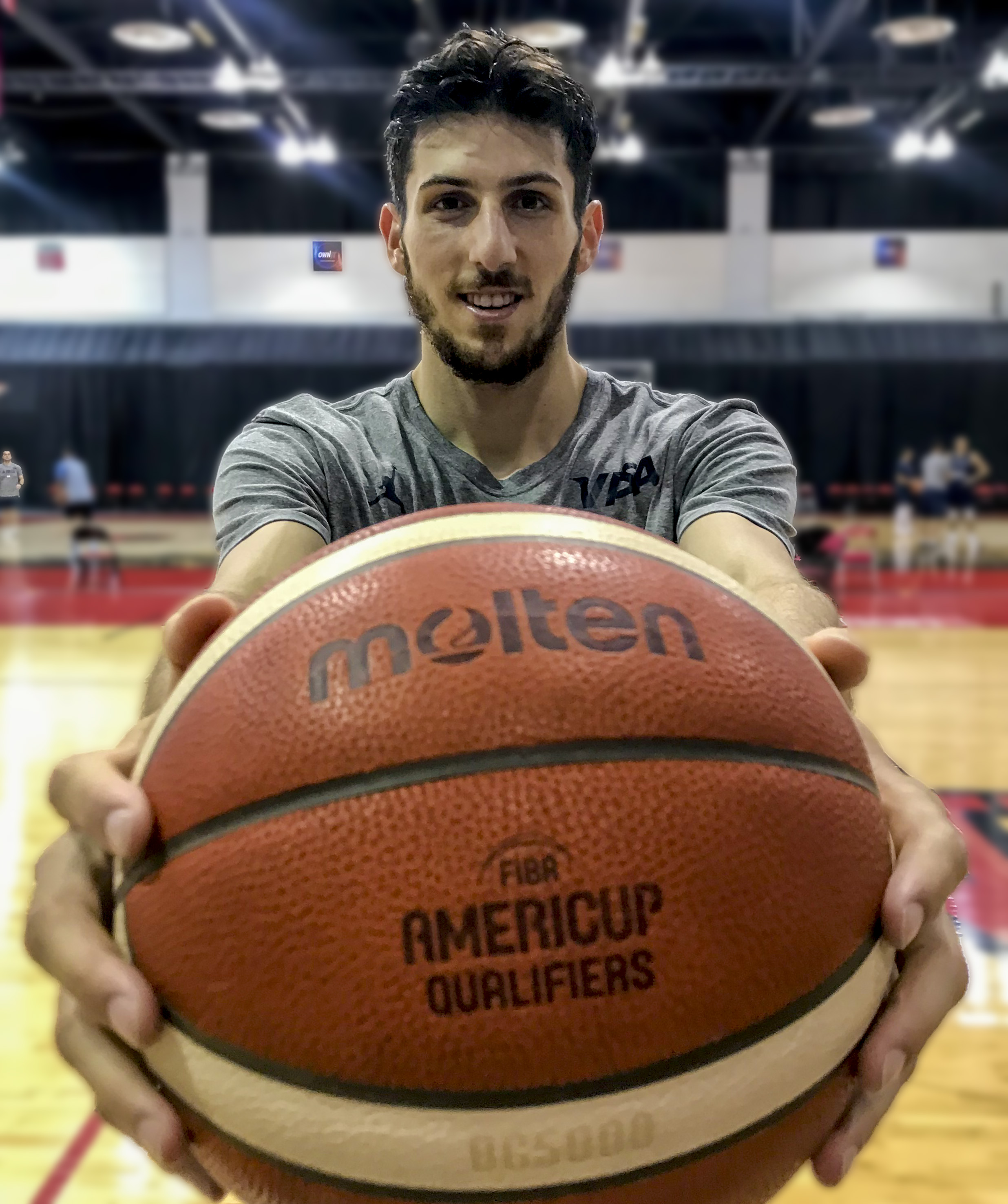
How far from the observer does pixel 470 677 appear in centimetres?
66

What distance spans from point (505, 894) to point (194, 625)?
32 centimetres

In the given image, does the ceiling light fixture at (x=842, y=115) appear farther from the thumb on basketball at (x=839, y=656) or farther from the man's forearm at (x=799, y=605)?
the thumb on basketball at (x=839, y=656)

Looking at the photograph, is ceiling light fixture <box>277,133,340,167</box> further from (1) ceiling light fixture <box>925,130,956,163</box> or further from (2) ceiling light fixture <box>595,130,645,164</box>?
(1) ceiling light fixture <box>925,130,956,163</box>

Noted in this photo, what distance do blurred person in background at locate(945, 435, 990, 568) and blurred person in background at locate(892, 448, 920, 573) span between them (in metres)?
0.34

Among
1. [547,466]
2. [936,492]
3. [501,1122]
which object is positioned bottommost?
[936,492]

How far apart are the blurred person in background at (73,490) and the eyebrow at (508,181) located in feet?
29.6

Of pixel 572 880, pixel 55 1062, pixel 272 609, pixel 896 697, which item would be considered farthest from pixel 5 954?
pixel 896 697

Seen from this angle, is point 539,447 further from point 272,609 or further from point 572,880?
point 572,880

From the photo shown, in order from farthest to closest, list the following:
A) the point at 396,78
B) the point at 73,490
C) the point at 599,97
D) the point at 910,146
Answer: the point at 599,97 → the point at 910,146 → the point at 396,78 → the point at 73,490

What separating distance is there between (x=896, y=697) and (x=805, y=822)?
3.72m

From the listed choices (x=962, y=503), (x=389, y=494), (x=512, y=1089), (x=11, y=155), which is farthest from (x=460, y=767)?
(x=11, y=155)

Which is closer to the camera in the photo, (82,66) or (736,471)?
(736,471)

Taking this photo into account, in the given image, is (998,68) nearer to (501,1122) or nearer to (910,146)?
(910,146)

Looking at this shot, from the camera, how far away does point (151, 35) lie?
27.1 ft
